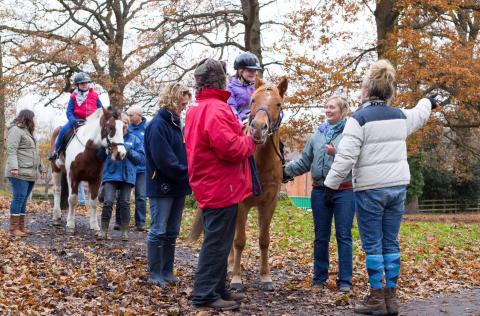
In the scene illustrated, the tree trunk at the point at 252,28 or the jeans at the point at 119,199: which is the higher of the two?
the tree trunk at the point at 252,28

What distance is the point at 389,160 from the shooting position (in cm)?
596

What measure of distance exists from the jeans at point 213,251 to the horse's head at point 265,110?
0.79m

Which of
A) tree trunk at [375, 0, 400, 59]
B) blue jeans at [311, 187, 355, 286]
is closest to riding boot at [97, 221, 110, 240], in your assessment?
blue jeans at [311, 187, 355, 286]

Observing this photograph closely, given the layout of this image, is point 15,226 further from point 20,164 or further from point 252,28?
point 252,28

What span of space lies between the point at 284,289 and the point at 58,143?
6.58 metres

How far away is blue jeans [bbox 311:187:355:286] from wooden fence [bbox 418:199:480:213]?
33337 mm

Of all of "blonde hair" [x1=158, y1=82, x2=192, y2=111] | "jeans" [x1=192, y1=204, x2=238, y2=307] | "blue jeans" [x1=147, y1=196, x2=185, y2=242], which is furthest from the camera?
"blonde hair" [x1=158, y1=82, x2=192, y2=111]

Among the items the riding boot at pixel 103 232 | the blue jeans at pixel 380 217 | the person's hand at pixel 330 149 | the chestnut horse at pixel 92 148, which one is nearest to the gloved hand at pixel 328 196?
the person's hand at pixel 330 149

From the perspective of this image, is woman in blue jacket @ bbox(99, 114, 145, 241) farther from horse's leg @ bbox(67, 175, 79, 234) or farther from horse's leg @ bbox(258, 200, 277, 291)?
horse's leg @ bbox(258, 200, 277, 291)

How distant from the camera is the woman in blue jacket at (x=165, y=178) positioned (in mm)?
7086

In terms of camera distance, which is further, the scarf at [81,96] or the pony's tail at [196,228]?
the scarf at [81,96]

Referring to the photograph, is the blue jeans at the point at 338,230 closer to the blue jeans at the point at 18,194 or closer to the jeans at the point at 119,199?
the jeans at the point at 119,199

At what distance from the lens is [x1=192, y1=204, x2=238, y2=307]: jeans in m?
5.81

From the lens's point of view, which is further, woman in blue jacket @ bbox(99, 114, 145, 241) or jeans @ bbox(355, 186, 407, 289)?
woman in blue jacket @ bbox(99, 114, 145, 241)
